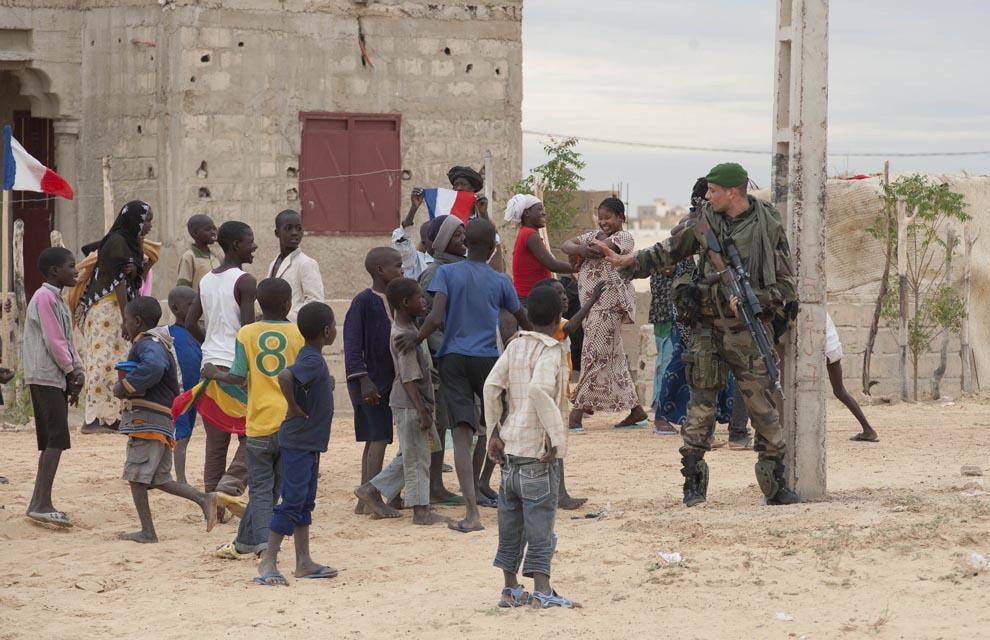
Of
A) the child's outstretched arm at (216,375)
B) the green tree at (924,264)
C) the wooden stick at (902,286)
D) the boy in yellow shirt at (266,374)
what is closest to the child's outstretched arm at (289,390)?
the boy in yellow shirt at (266,374)

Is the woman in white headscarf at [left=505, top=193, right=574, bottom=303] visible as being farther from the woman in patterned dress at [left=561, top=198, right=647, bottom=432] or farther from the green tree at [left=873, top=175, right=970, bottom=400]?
the green tree at [left=873, top=175, right=970, bottom=400]

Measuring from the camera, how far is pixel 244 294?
8062mm

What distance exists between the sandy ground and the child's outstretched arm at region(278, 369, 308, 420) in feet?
2.64

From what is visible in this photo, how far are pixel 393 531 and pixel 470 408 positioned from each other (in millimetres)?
788

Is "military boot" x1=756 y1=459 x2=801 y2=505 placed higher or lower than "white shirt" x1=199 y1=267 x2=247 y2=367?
lower

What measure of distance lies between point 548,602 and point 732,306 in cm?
218

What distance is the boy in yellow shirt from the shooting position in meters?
6.79

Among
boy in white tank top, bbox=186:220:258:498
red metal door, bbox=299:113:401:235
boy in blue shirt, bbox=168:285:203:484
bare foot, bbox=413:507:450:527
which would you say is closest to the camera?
bare foot, bbox=413:507:450:527

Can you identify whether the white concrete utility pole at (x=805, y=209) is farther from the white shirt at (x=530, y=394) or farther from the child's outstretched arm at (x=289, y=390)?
the child's outstretched arm at (x=289, y=390)

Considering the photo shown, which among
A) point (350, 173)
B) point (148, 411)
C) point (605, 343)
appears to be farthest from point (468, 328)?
point (350, 173)

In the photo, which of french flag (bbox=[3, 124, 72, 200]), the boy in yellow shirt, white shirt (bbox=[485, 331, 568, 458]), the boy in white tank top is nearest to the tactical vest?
white shirt (bbox=[485, 331, 568, 458])

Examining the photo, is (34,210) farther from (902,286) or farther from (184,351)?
(184,351)

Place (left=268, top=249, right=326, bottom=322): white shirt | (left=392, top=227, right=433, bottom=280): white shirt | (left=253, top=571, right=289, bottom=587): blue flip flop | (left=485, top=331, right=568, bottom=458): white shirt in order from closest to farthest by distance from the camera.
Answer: (left=485, top=331, right=568, bottom=458): white shirt < (left=253, top=571, right=289, bottom=587): blue flip flop < (left=268, top=249, right=326, bottom=322): white shirt < (left=392, top=227, right=433, bottom=280): white shirt

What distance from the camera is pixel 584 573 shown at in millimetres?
6559
